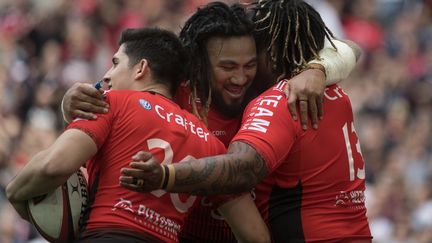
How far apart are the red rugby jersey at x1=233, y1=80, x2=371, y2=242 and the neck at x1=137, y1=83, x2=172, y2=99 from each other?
41 cm

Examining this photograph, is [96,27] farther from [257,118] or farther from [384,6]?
[257,118]

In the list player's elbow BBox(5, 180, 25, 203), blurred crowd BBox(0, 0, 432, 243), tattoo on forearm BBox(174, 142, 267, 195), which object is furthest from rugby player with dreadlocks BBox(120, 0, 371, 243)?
blurred crowd BBox(0, 0, 432, 243)

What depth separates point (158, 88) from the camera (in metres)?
5.58

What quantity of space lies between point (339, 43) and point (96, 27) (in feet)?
28.3

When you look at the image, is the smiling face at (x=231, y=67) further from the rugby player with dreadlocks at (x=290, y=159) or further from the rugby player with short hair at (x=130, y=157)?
the rugby player with short hair at (x=130, y=157)

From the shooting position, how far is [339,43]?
6.21m

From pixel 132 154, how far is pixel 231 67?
927 millimetres

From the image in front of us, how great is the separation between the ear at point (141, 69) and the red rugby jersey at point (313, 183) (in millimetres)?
537

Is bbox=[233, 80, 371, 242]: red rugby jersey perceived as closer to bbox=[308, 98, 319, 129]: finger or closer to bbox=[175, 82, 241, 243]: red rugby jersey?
bbox=[308, 98, 319, 129]: finger

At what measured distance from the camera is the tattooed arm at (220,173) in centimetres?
505

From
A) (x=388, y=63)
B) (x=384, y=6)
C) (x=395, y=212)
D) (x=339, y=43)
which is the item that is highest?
(x=384, y=6)

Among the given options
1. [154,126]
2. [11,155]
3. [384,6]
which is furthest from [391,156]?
[154,126]

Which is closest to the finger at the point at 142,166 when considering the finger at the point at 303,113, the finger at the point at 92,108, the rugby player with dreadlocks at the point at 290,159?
the rugby player with dreadlocks at the point at 290,159

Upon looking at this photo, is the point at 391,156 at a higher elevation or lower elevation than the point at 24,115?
lower
